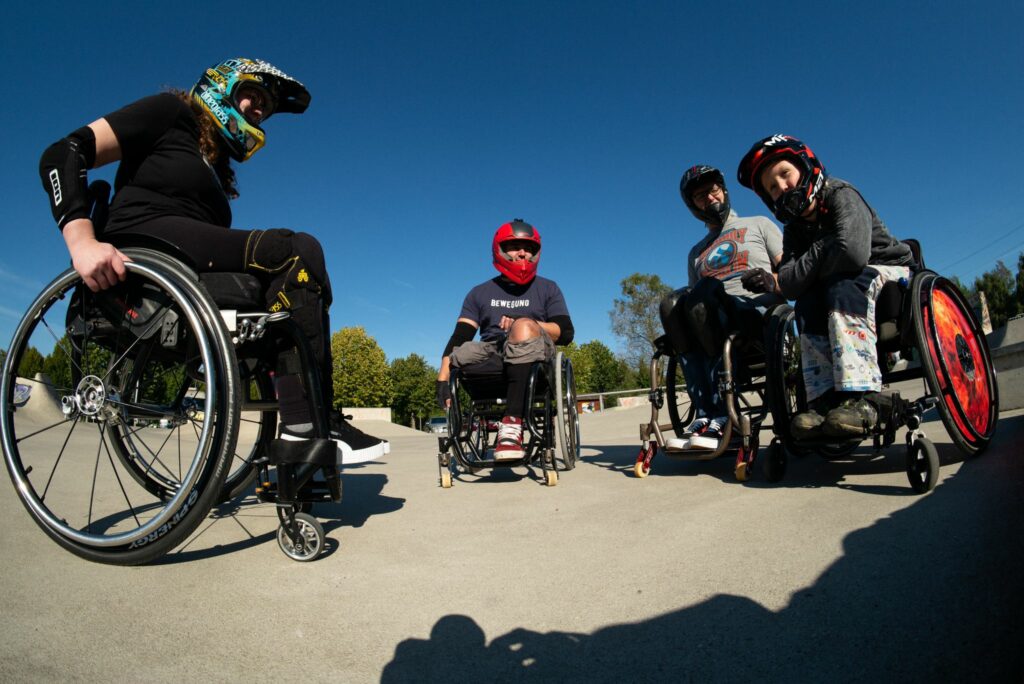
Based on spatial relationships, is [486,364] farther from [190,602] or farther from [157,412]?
[190,602]

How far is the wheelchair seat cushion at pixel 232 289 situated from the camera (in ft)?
6.09

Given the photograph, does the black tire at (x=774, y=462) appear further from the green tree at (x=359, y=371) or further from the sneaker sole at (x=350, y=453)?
the green tree at (x=359, y=371)

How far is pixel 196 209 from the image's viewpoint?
6.75 feet

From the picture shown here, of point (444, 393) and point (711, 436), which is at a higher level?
point (444, 393)

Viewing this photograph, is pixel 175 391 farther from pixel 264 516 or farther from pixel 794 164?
pixel 794 164

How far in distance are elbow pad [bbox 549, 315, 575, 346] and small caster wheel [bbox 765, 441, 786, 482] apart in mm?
1801

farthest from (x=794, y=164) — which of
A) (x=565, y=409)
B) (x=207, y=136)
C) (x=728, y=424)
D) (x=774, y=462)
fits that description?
(x=207, y=136)

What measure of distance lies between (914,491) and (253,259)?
2599 mm

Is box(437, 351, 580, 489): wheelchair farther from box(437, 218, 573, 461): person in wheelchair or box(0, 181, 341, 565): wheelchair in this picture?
box(0, 181, 341, 565): wheelchair

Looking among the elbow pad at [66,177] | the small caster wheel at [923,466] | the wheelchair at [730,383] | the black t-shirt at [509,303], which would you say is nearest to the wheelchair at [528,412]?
the black t-shirt at [509,303]

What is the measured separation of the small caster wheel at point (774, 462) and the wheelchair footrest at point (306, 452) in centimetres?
201

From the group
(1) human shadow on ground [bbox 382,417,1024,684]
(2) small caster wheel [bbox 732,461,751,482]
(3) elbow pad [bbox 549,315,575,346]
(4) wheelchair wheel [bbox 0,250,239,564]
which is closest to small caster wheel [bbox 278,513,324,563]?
(4) wheelchair wheel [bbox 0,250,239,564]

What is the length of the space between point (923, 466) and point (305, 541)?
2.24 metres

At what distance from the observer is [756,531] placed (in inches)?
67.5
